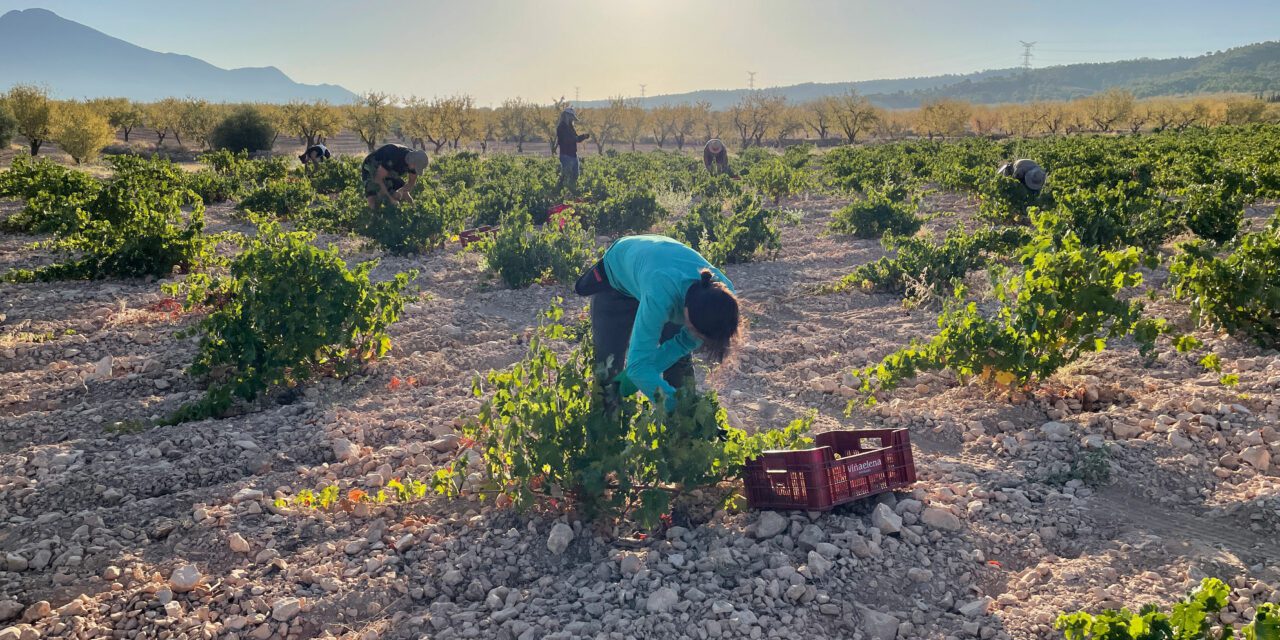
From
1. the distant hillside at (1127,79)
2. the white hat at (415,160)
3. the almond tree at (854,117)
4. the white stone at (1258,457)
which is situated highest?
the distant hillside at (1127,79)

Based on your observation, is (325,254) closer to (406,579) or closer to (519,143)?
(406,579)

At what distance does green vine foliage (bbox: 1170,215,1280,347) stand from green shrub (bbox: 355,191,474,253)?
762cm

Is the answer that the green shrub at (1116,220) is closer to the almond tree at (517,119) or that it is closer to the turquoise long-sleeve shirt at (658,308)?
the turquoise long-sleeve shirt at (658,308)

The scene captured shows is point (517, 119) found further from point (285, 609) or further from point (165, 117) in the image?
point (285, 609)

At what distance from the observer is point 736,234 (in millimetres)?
9250

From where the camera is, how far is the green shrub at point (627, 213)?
37.3ft

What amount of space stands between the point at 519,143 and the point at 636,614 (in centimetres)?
5292

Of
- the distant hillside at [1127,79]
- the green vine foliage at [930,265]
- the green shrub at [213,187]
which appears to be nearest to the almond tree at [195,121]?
the green shrub at [213,187]

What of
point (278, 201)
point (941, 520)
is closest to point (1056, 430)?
point (941, 520)

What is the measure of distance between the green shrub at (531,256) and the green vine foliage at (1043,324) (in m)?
4.23

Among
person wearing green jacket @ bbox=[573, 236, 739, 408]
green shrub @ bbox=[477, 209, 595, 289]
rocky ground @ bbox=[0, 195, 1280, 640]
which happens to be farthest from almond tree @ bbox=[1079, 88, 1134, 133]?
person wearing green jacket @ bbox=[573, 236, 739, 408]

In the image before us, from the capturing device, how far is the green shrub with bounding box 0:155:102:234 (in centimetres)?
923

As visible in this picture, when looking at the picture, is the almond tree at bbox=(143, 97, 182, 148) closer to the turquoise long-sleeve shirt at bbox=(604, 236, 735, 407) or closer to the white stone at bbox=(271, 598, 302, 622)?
the white stone at bbox=(271, 598, 302, 622)

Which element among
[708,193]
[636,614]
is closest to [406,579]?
[636,614]
